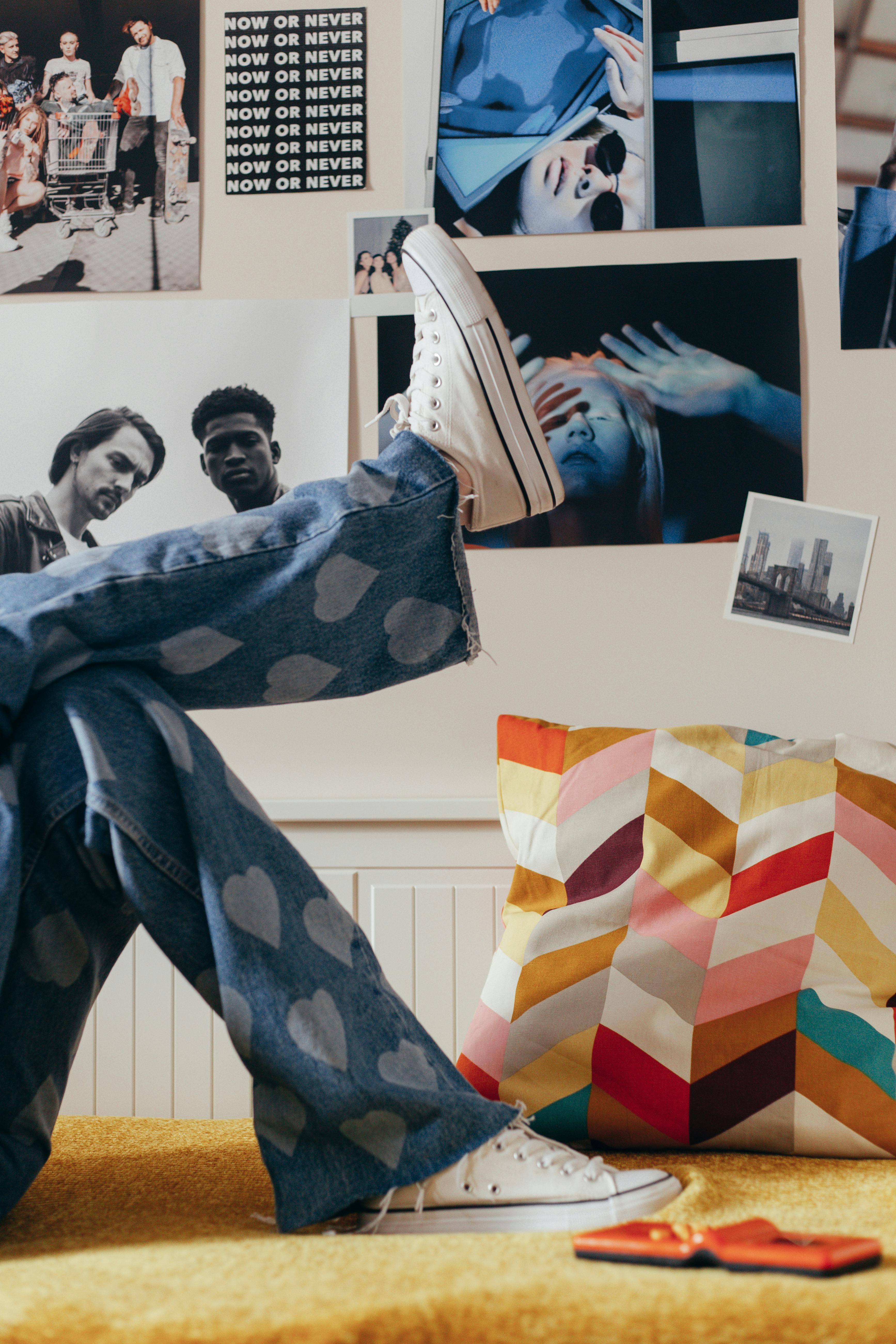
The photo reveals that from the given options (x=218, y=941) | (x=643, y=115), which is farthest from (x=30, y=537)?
(x=643, y=115)

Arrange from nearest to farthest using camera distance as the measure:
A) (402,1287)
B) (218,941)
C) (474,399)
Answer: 1. (402,1287)
2. (218,941)
3. (474,399)

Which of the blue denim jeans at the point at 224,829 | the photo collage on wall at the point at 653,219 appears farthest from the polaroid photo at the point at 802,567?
the blue denim jeans at the point at 224,829

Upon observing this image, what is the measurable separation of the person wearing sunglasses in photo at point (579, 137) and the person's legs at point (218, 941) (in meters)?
0.92

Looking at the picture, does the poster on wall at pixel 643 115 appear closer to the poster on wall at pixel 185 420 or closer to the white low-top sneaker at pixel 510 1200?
the poster on wall at pixel 185 420

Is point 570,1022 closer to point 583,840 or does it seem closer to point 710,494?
point 583,840

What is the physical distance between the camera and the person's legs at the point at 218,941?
24.3 inches

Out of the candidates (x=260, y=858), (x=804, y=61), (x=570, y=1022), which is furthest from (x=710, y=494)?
(x=260, y=858)

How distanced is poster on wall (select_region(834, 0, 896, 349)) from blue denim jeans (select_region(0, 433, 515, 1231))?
81cm

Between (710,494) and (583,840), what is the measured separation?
53 cm

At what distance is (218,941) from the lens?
62 centimetres

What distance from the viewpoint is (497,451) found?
0.79 metres

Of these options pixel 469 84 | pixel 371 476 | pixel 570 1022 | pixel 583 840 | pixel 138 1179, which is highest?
pixel 469 84

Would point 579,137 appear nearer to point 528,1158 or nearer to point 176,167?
point 176,167

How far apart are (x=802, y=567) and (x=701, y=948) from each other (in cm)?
57
